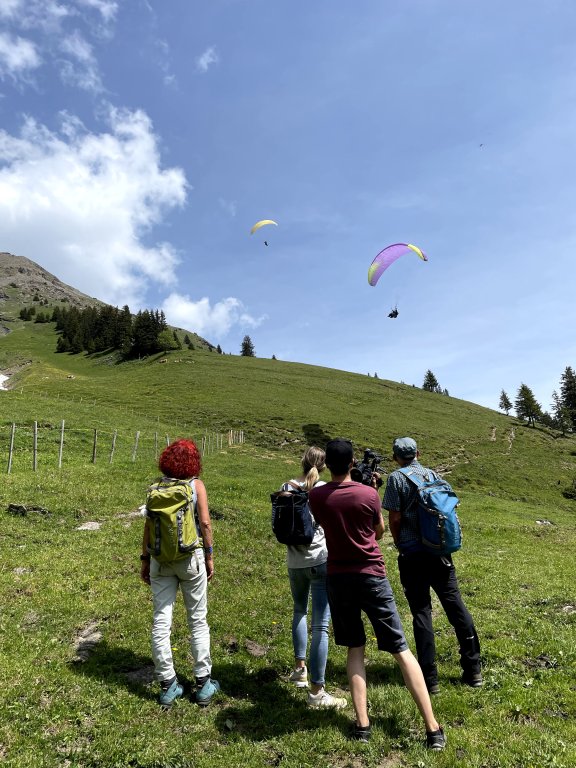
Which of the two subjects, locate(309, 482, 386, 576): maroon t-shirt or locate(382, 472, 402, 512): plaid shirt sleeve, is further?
locate(382, 472, 402, 512): plaid shirt sleeve

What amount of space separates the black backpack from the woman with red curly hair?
97 cm

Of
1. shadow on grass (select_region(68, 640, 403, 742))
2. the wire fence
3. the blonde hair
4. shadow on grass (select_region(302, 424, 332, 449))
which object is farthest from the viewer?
shadow on grass (select_region(302, 424, 332, 449))

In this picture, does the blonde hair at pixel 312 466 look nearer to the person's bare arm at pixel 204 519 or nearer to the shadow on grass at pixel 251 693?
the person's bare arm at pixel 204 519

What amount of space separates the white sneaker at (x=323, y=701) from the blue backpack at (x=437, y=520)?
89.6 inches

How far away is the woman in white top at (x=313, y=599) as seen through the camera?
18.6ft

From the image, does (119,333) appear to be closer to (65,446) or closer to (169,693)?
(65,446)

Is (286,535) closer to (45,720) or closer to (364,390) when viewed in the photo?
(45,720)

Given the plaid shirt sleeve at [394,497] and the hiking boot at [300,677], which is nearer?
the plaid shirt sleeve at [394,497]

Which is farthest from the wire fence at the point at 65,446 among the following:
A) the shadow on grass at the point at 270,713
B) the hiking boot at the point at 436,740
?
the hiking boot at the point at 436,740

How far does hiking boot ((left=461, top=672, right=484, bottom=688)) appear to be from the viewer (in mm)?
6125

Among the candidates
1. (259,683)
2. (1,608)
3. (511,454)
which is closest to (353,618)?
(259,683)

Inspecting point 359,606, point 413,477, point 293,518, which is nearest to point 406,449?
point 413,477

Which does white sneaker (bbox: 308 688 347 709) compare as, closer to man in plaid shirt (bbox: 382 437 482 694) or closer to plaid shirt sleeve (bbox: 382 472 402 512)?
man in plaid shirt (bbox: 382 437 482 694)

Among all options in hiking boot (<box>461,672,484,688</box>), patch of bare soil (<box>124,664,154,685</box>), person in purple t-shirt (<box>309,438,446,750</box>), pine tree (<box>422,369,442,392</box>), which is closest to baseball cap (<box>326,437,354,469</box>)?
person in purple t-shirt (<box>309,438,446,750</box>)
